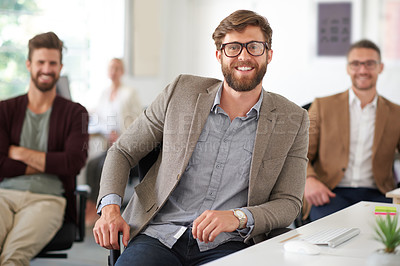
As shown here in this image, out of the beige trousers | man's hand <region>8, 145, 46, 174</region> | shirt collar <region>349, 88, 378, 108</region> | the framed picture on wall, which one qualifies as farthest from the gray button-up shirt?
the framed picture on wall

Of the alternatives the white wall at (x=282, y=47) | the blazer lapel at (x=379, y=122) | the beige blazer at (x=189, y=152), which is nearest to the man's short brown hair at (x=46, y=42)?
the beige blazer at (x=189, y=152)

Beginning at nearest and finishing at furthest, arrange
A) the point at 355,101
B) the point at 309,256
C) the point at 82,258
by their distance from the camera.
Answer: the point at 309,256
the point at 355,101
the point at 82,258

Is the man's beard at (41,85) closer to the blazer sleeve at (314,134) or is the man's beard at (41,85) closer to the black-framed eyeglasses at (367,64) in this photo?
the blazer sleeve at (314,134)

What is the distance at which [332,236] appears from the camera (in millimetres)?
1611

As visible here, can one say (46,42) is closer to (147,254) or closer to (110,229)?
(110,229)

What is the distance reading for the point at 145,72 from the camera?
6977 mm

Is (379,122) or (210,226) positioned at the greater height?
(379,122)

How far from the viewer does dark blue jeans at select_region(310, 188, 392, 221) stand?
9.91 feet

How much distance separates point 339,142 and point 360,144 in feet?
0.45

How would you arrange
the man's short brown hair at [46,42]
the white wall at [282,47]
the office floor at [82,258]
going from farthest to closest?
the white wall at [282,47]
the office floor at [82,258]
the man's short brown hair at [46,42]

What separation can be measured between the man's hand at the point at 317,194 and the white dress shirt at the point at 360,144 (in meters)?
0.16

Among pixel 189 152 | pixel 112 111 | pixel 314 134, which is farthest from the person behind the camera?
pixel 112 111

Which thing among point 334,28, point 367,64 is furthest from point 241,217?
point 334,28

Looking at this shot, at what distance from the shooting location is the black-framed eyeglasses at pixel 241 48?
207 cm
